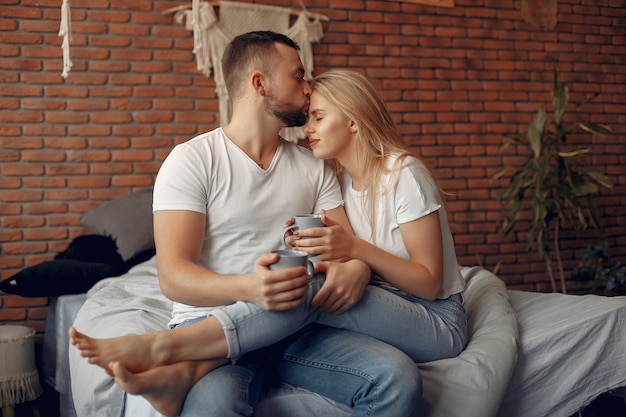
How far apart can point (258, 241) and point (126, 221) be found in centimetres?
168

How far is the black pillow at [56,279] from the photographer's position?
290 centimetres

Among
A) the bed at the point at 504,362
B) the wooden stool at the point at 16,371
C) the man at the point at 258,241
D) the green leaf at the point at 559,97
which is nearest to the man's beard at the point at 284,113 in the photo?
the man at the point at 258,241

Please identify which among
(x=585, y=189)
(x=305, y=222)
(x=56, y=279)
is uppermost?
(x=305, y=222)

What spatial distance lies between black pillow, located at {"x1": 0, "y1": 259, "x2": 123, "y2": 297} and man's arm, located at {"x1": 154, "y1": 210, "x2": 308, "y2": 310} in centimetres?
141

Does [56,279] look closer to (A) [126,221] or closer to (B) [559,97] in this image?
(A) [126,221]

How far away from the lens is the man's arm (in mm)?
1434

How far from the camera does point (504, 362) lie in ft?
5.54

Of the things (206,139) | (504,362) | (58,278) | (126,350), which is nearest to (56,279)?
(58,278)

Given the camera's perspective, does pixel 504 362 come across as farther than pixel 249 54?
No

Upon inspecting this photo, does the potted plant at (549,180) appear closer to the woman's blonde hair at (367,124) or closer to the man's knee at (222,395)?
the woman's blonde hair at (367,124)

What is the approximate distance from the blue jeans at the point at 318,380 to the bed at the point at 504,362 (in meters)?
0.03

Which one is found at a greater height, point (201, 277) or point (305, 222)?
point (305, 222)

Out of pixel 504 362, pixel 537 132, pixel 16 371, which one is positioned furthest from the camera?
pixel 537 132

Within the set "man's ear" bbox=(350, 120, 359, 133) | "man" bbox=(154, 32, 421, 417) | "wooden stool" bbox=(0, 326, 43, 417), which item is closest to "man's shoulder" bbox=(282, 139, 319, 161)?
"man" bbox=(154, 32, 421, 417)
